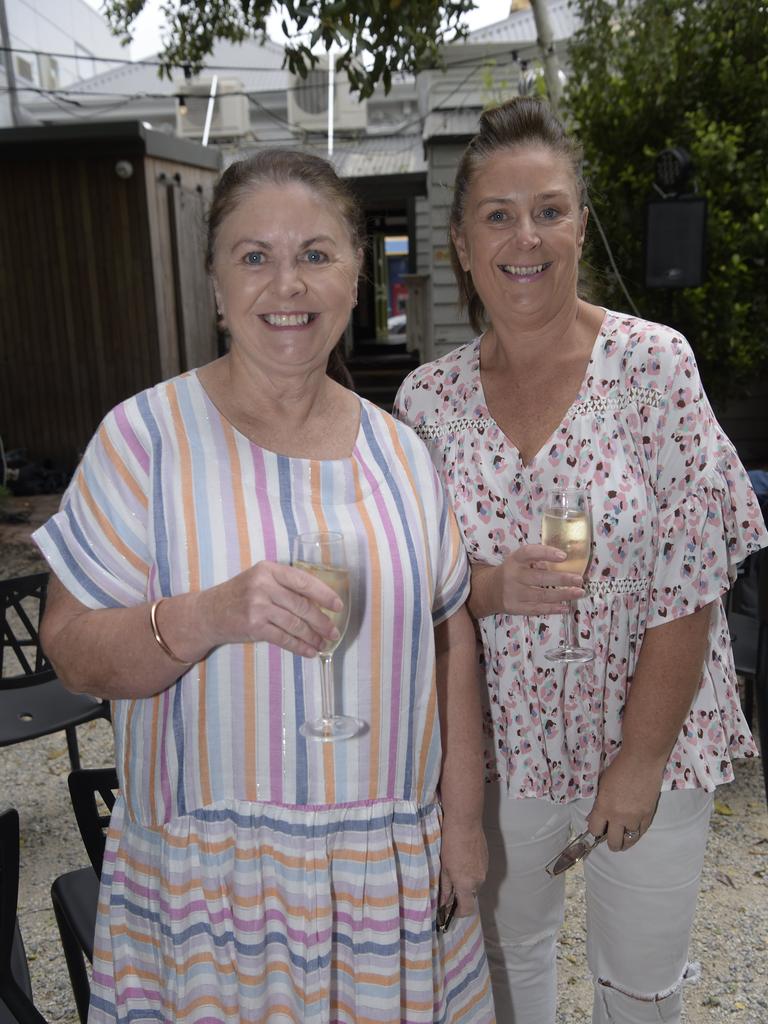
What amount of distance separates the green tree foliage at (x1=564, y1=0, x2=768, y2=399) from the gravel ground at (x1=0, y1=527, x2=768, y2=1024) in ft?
14.3

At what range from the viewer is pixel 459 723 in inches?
69.0

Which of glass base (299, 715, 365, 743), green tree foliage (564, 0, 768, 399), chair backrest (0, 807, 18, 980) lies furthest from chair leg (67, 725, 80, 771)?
green tree foliage (564, 0, 768, 399)

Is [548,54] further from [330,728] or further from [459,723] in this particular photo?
[330,728]

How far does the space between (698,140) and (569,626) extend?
7.01m

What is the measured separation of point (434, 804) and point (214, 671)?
495 millimetres

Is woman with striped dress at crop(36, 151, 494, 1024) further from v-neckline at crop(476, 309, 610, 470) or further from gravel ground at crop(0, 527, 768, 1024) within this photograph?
gravel ground at crop(0, 527, 768, 1024)

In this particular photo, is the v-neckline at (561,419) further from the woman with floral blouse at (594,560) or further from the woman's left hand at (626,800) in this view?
the woman's left hand at (626,800)

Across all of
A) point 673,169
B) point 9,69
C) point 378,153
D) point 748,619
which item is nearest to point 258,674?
point 748,619

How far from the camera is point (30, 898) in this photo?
3.76m

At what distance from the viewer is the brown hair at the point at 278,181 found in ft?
5.18

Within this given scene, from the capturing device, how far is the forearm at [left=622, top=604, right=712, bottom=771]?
181 cm

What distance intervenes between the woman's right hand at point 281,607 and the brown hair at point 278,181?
0.69 meters

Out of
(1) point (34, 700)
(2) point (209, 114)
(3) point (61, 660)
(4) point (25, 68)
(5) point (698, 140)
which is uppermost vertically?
(4) point (25, 68)

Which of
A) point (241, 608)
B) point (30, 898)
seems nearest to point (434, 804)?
point (241, 608)
